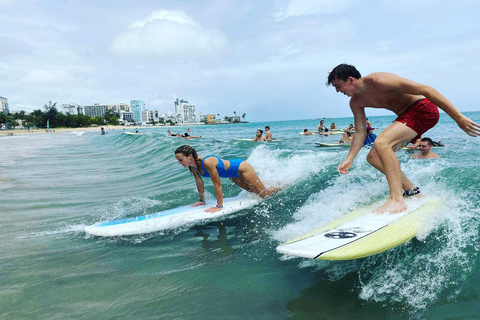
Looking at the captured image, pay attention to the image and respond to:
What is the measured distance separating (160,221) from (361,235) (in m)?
3.20

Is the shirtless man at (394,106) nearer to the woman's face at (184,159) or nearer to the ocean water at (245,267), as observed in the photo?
the ocean water at (245,267)

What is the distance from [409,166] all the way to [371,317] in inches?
190

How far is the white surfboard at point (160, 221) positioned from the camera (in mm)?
4934

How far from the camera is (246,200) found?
20.3 ft

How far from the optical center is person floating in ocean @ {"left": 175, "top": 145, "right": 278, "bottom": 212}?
553 cm

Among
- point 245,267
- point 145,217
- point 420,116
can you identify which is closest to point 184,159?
point 145,217

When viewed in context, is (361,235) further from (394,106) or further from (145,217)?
(145,217)

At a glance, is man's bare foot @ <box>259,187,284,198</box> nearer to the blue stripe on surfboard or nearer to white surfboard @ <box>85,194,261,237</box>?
white surfboard @ <box>85,194,261,237</box>

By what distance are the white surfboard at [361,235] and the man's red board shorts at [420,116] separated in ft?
3.25

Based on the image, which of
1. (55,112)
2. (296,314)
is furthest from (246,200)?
(55,112)

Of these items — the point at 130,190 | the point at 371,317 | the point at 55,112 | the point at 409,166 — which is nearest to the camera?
the point at 371,317

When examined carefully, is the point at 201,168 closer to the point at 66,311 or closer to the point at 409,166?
the point at 66,311

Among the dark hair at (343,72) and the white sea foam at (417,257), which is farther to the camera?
the dark hair at (343,72)

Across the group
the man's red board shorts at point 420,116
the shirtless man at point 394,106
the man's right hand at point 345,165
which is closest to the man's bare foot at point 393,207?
the shirtless man at point 394,106
